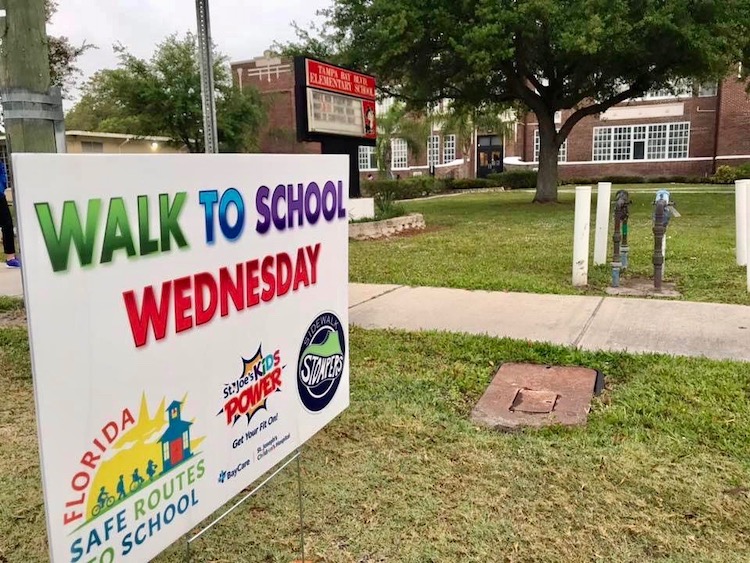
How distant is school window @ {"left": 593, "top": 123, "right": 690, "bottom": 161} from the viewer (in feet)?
135

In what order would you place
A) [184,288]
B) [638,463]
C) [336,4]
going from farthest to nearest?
[336,4]
[638,463]
[184,288]

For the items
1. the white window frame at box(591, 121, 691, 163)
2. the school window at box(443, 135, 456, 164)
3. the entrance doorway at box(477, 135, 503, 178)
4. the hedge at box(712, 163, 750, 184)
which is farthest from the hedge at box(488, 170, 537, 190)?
the school window at box(443, 135, 456, 164)

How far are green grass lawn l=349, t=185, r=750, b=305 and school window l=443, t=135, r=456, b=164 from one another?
36658mm

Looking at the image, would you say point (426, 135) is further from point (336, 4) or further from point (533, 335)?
point (533, 335)

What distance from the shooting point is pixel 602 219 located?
309 inches

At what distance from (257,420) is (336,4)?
19163 millimetres

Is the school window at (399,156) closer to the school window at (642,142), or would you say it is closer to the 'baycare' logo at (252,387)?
the school window at (642,142)

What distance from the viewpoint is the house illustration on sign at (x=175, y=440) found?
194cm

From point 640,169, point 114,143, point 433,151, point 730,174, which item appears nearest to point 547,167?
point 730,174

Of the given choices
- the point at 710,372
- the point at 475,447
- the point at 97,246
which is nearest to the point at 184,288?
the point at 97,246

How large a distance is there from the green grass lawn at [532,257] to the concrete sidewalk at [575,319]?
1.73 ft

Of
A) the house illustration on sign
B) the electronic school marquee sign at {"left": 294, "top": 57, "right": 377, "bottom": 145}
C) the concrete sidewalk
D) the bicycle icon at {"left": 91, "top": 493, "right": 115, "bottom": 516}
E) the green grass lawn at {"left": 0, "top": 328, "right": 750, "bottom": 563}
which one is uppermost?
the electronic school marquee sign at {"left": 294, "top": 57, "right": 377, "bottom": 145}

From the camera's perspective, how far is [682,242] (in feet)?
34.6

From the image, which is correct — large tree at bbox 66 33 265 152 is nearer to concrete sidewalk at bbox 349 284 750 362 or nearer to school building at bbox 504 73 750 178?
school building at bbox 504 73 750 178
